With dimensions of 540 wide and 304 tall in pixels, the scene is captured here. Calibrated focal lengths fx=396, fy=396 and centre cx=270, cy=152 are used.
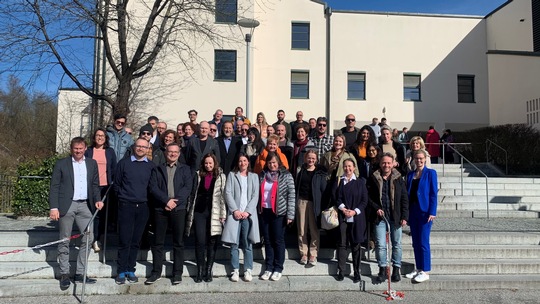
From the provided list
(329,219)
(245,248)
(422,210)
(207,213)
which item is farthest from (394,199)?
(207,213)

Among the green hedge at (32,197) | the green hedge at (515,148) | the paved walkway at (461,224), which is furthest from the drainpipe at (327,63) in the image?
the green hedge at (32,197)

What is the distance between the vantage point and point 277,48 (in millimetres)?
22797

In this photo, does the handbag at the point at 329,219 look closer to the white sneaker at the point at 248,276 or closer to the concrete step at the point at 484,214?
the white sneaker at the point at 248,276

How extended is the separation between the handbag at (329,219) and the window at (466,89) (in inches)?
837

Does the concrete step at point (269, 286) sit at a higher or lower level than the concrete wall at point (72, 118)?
lower

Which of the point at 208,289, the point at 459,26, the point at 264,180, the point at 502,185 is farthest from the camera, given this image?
the point at 459,26

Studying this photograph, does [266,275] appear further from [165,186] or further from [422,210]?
[422,210]

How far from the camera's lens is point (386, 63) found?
77.2 ft

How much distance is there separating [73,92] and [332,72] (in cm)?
1482

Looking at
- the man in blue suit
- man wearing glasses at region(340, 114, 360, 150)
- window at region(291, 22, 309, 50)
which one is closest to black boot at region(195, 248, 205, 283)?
the man in blue suit

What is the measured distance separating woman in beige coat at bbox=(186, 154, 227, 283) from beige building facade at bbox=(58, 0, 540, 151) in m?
15.2

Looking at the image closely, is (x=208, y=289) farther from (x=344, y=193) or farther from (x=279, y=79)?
(x=279, y=79)

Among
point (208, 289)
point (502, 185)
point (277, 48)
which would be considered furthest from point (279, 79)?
point (208, 289)

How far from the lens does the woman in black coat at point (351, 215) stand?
19.6 ft
